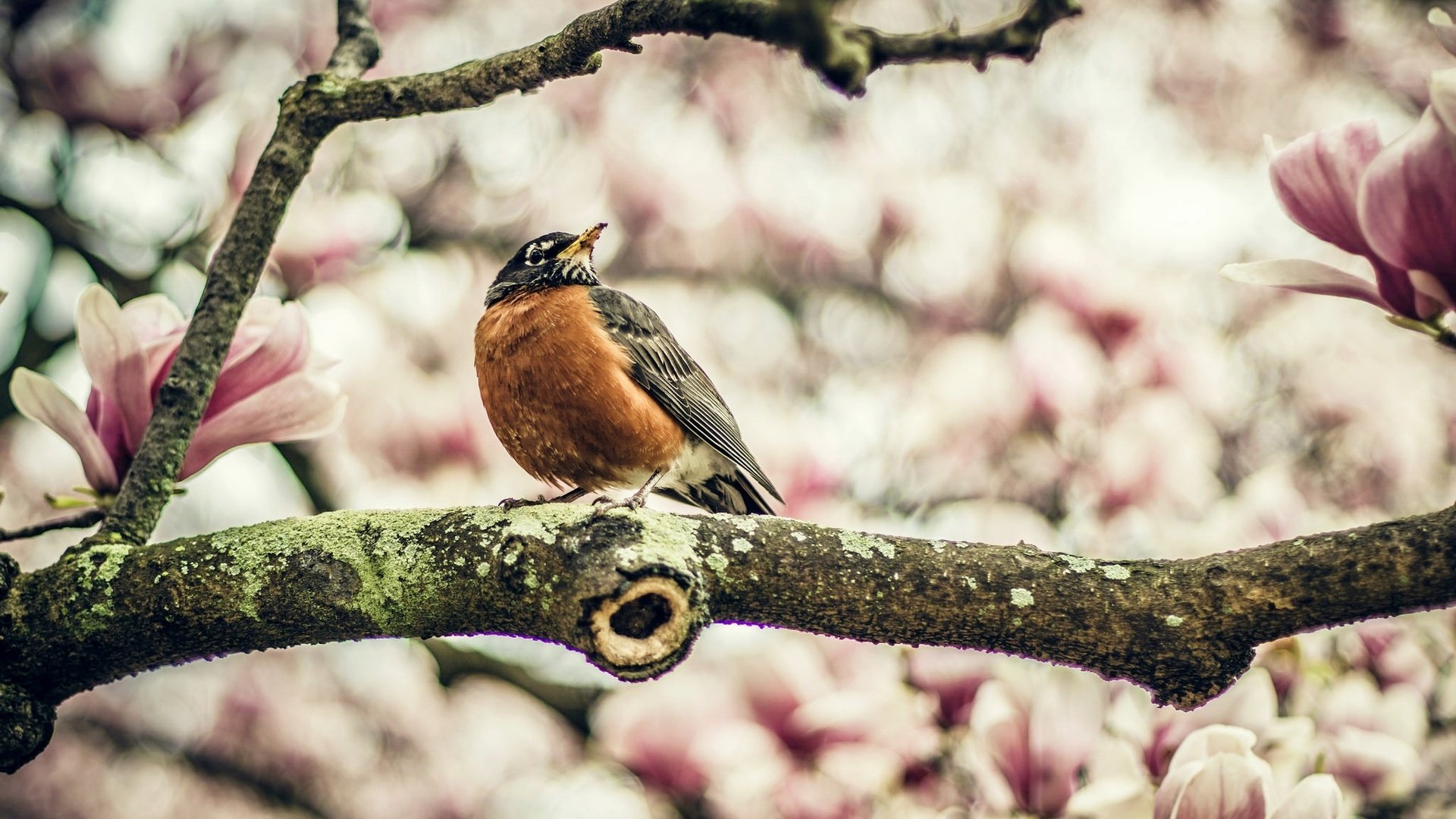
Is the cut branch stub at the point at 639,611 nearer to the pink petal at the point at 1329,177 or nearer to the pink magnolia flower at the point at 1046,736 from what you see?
the pink petal at the point at 1329,177

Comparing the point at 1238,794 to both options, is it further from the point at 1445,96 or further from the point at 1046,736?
the point at 1445,96

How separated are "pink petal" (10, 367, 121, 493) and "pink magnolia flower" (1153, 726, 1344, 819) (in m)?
1.37

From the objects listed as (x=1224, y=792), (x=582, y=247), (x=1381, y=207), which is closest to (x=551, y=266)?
(x=582, y=247)

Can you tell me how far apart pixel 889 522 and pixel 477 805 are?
174 cm

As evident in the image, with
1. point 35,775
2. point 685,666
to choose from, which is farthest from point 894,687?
point 35,775

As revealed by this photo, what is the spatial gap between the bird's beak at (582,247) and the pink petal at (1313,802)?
1856mm

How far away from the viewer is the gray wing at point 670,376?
2391 millimetres

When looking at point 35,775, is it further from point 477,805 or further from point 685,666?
point 685,666

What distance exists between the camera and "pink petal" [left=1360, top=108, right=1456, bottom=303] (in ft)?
3.21

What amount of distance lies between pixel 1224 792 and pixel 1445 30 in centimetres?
90

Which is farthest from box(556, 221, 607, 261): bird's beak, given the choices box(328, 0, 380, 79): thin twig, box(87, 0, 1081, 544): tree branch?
box(87, 0, 1081, 544): tree branch

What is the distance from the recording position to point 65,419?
131 centimetres

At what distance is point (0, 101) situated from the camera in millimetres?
3307

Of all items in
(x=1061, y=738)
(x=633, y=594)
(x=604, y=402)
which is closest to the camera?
(x=633, y=594)
